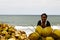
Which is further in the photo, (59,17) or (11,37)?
(59,17)

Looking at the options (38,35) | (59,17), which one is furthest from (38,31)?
(59,17)

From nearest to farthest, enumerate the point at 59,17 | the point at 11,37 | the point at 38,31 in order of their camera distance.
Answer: the point at 11,37 < the point at 38,31 < the point at 59,17

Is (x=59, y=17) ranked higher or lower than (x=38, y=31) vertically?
lower

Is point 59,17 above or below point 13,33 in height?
below

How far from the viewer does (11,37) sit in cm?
97
